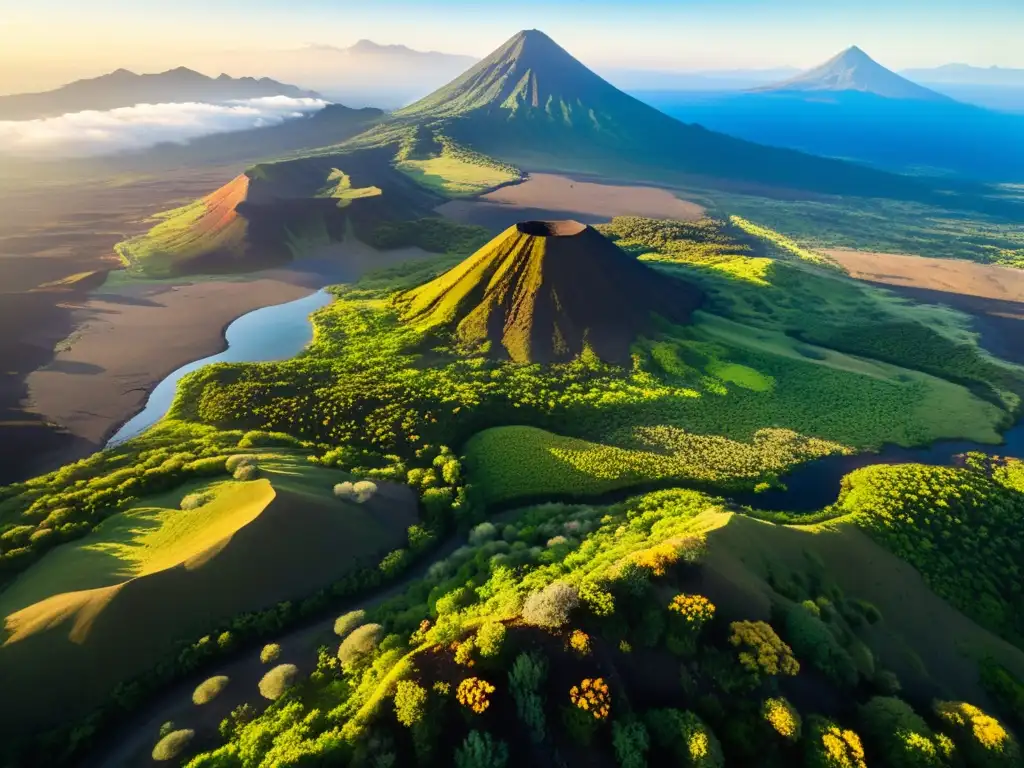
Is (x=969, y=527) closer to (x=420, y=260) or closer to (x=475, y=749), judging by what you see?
(x=475, y=749)

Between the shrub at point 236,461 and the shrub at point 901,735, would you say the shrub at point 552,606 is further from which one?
the shrub at point 236,461

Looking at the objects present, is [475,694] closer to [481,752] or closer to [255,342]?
[481,752]

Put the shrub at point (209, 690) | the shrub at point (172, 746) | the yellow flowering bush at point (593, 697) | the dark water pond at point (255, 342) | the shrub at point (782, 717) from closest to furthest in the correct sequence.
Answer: the yellow flowering bush at point (593, 697) → the shrub at point (782, 717) → the shrub at point (172, 746) → the shrub at point (209, 690) → the dark water pond at point (255, 342)

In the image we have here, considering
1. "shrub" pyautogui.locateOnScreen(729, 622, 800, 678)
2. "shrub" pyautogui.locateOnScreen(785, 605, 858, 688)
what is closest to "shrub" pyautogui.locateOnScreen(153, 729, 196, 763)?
"shrub" pyautogui.locateOnScreen(729, 622, 800, 678)

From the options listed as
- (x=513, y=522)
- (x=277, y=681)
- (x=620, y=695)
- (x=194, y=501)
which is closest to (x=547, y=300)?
(x=513, y=522)

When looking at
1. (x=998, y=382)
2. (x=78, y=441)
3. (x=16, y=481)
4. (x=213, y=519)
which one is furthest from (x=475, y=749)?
(x=998, y=382)

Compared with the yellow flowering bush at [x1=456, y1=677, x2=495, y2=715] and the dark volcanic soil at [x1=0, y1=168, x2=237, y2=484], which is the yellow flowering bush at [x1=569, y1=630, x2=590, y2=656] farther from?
the dark volcanic soil at [x1=0, y1=168, x2=237, y2=484]

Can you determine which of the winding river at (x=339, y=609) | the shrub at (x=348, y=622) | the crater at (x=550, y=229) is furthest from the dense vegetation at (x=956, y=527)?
the crater at (x=550, y=229)
